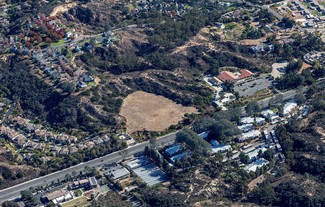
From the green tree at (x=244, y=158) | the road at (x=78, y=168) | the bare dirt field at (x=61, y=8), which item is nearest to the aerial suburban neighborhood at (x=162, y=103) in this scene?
the green tree at (x=244, y=158)

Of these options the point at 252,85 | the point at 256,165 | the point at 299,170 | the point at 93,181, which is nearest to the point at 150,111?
the point at 252,85

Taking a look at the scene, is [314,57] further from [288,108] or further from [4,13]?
[4,13]

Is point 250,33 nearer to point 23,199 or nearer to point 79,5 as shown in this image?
point 79,5

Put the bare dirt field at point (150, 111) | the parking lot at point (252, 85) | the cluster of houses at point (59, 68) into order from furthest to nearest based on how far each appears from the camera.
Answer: the cluster of houses at point (59, 68) < the parking lot at point (252, 85) < the bare dirt field at point (150, 111)

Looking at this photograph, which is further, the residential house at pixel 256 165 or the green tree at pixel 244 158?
the green tree at pixel 244 158

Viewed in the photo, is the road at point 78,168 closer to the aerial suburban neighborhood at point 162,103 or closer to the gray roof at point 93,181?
the aerial suburban neighborhood at point 162,103

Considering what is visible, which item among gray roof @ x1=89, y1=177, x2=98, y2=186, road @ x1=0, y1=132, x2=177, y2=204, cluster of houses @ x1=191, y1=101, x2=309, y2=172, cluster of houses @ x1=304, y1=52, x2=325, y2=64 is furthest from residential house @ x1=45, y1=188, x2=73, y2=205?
cluster of houses @ x1=304, y1=52, x2=325, y2=64

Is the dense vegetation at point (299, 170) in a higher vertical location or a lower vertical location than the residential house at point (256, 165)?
higher
